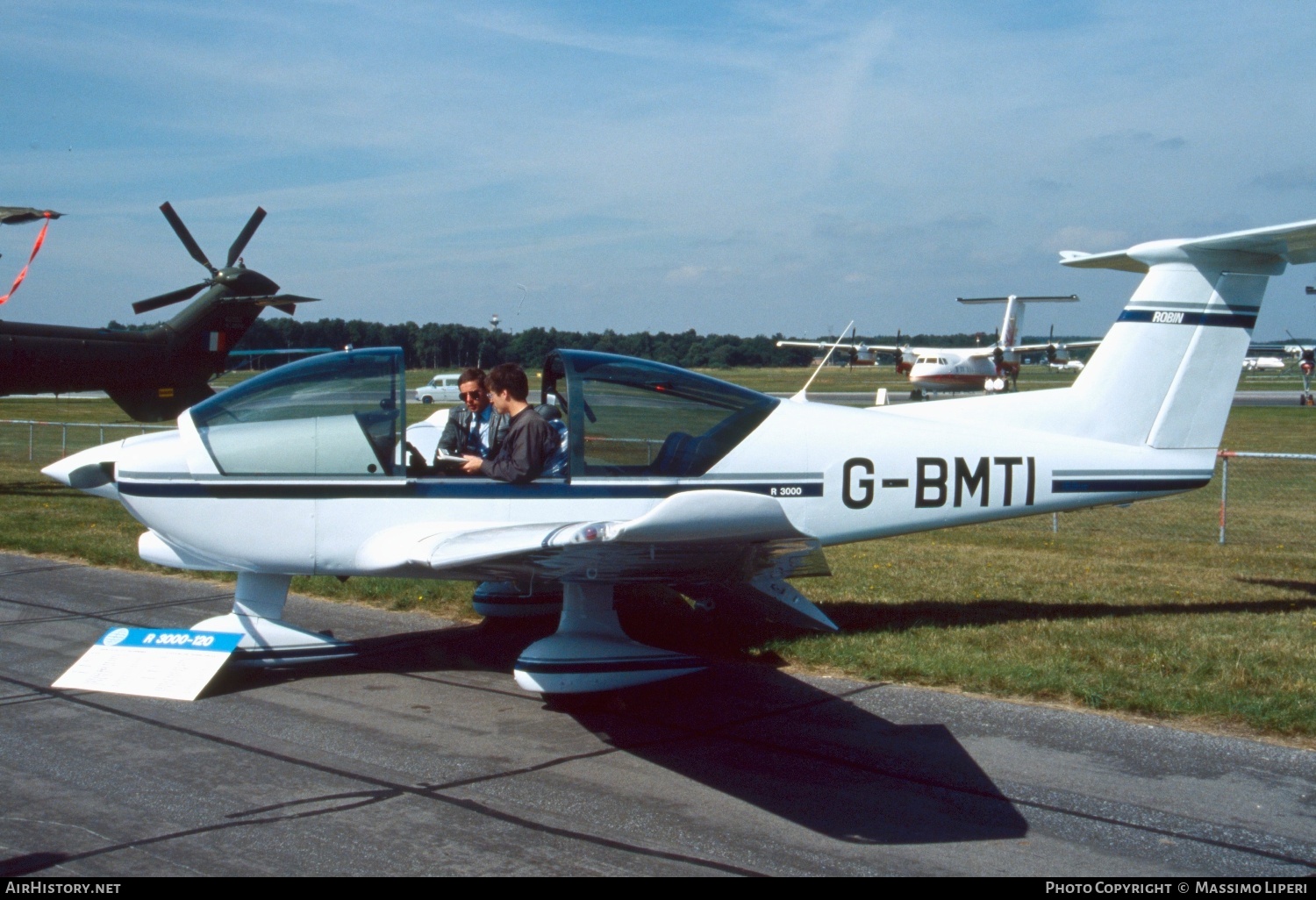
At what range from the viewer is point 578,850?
3861mm

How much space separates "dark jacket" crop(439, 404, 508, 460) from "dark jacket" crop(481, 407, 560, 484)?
41cm

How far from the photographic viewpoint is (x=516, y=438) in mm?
6113

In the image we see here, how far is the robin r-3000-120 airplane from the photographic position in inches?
233

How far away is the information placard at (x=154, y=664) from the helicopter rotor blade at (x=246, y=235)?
16678 mm

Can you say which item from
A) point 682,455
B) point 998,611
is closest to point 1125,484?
point 998,611

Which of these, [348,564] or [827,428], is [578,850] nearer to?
[348,564]

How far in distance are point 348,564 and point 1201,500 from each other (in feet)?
48.3

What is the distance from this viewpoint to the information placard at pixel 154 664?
233 inches

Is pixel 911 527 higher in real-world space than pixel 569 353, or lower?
lower

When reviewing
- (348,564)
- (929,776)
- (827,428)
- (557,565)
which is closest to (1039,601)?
(827,428)

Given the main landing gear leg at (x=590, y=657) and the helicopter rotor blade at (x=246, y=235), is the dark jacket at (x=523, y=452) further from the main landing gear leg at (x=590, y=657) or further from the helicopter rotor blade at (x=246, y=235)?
the helicopter rotor blade at (x=246, y=235)

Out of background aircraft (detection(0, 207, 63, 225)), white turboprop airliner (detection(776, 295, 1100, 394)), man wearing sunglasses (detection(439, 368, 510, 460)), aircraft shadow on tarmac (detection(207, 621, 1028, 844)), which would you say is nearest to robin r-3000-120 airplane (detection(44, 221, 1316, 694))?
aircraft shadow on tarmac (detection(207, 621, 1028, 844))

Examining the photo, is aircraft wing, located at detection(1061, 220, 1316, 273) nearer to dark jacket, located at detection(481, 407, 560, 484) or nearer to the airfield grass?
the airfield grass
